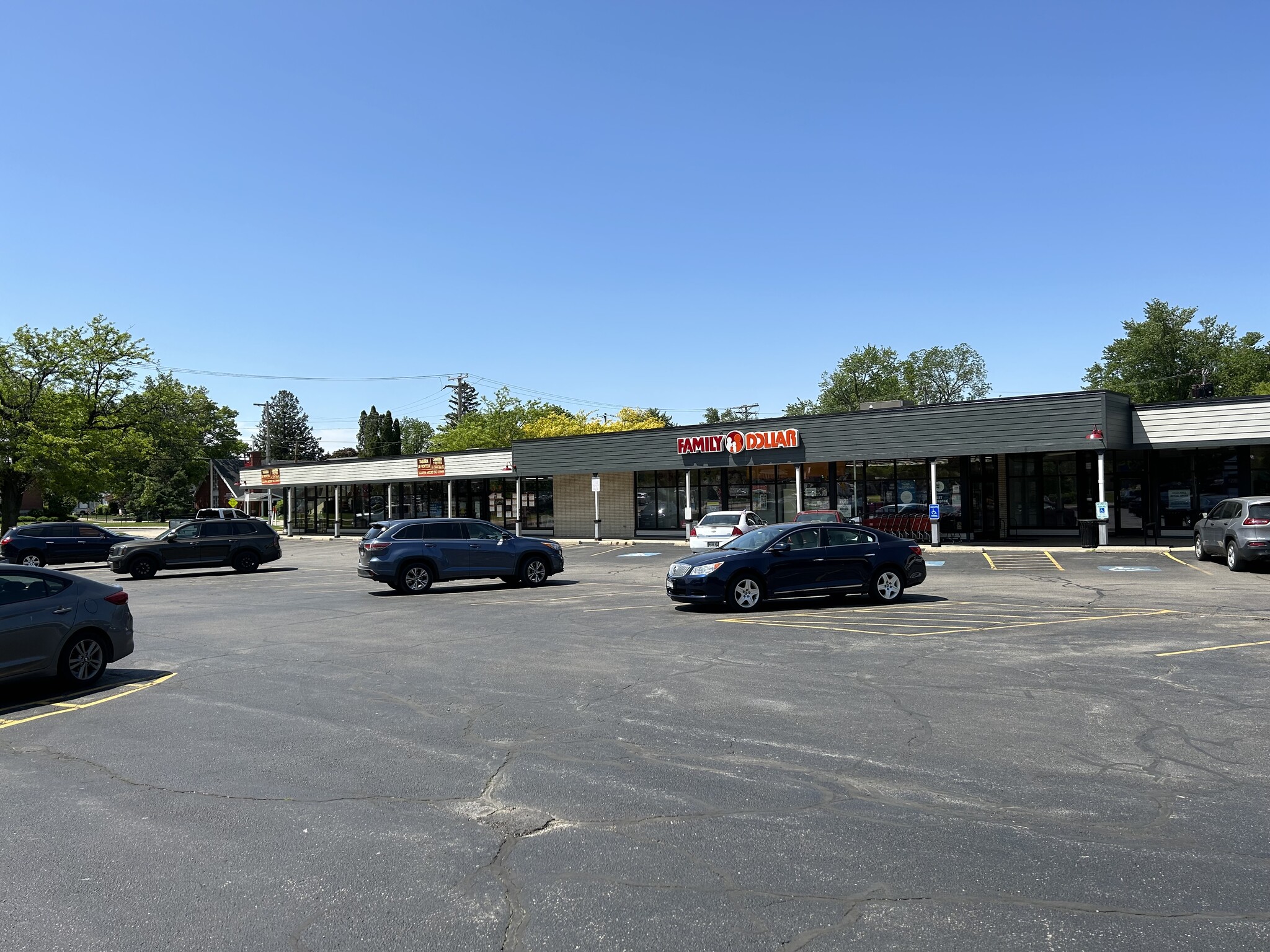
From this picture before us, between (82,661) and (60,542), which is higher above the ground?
(60,542)

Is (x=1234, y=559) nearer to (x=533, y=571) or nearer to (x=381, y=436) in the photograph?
(x=533, y=571)

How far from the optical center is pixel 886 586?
16.7 metres

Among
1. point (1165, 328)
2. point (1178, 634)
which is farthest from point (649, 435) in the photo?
point (1165, 328)

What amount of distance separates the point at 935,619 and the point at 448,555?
423 inches

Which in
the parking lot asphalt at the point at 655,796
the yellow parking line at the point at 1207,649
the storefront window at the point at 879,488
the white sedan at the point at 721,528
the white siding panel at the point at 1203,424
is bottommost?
the yellow parking line at the point at 1207,649

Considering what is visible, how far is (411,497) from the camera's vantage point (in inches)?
2126

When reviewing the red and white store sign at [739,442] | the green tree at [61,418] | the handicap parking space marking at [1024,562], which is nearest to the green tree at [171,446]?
the green tree at [61,418]

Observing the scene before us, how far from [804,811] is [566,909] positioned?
1838mm

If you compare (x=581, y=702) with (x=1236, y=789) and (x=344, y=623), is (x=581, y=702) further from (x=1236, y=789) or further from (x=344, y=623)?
(x=344, y=623)

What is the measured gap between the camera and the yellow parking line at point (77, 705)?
842cm

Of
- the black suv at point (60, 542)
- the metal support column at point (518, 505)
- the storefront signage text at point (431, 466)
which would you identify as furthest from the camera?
the storefront signage text at point (431, 466)

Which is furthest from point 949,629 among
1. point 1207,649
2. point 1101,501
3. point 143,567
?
point 143,567

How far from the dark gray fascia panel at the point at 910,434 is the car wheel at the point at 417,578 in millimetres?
18452

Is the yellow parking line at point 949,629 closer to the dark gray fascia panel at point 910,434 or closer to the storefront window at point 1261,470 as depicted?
the dark gray fascia panel at point 910,434
